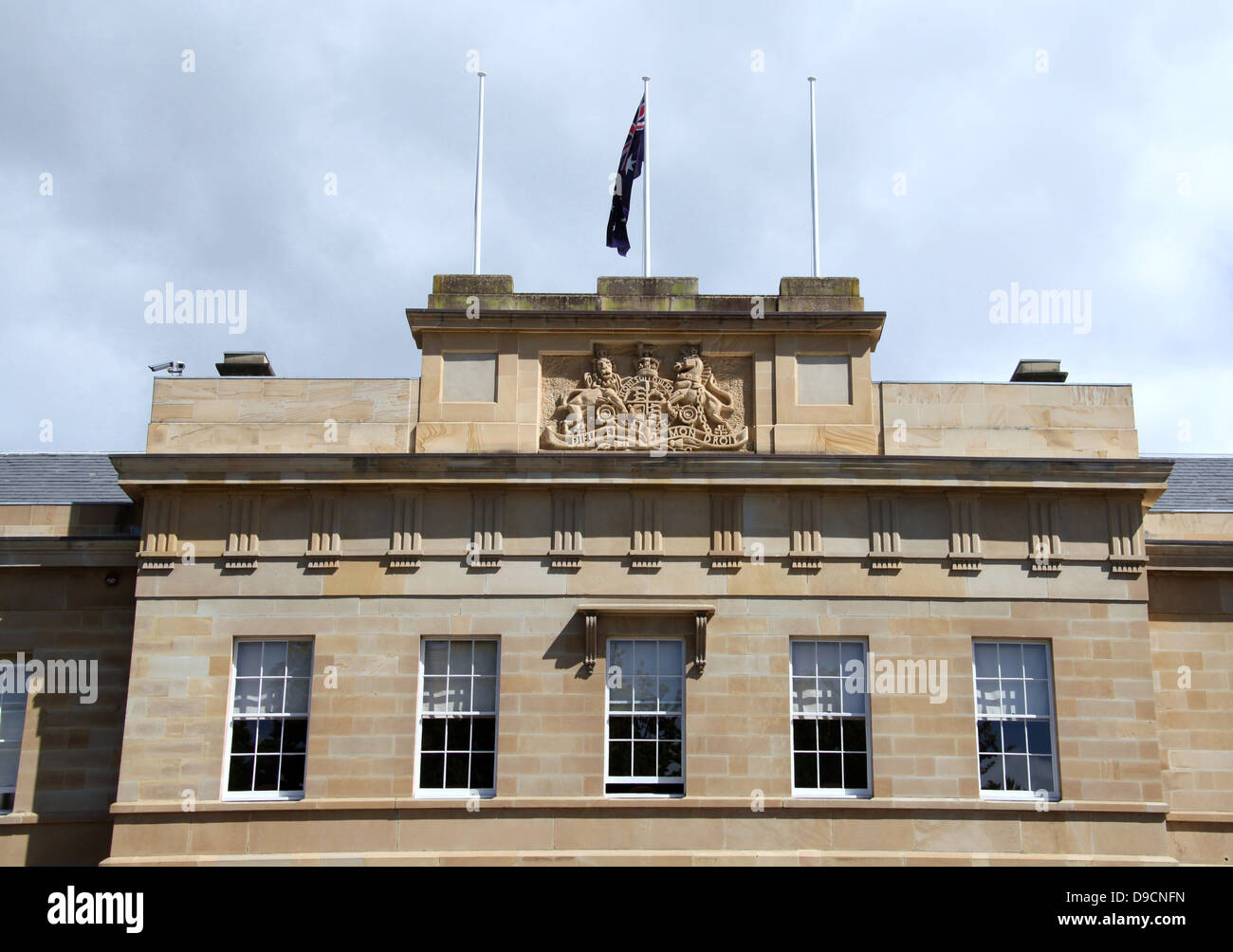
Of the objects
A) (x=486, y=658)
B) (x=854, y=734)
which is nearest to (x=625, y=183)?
(x=486, y=658)

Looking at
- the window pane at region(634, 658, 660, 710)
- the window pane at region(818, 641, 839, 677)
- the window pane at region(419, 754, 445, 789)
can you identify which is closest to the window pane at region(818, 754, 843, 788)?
the window pane at region(818, 641, 839, 677)

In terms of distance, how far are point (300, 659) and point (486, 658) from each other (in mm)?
2538

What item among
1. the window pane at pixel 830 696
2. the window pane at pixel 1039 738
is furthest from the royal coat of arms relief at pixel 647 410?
the window pane at pixel 1039 738

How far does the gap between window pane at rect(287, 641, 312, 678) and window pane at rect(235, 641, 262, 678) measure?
1.37 ft

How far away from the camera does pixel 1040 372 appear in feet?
61.9

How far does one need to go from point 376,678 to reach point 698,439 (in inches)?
215

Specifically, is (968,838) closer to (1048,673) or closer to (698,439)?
(1048,673)

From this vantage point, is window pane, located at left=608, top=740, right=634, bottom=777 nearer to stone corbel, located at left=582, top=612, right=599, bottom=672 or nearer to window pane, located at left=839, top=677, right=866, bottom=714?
stone corbel, located at left=582, top=612, right=599, bottom=672

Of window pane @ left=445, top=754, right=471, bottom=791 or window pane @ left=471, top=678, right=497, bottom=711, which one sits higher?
window pane @ left=471, top=678, right=497, bottom=711

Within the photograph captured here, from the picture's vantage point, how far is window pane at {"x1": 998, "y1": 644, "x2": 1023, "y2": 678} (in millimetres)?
16875

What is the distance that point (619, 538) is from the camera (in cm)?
1703

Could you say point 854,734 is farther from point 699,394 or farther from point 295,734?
point 295,734
